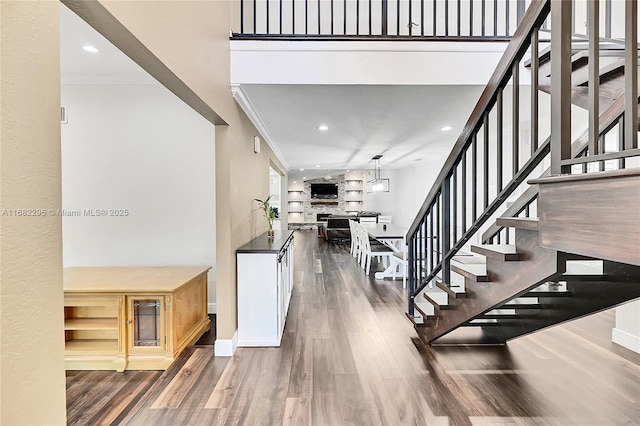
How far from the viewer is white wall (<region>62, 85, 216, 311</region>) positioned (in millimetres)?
3467

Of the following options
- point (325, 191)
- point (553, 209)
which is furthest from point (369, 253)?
point (325, 191)

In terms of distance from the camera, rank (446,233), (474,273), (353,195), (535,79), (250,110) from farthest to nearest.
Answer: (353,195)
(250,110)
(446,233)
(474,273)
(535,79)

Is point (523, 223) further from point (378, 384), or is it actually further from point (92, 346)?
point (92, 346)

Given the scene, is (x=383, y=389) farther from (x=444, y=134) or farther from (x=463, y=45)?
(x=444, y=134)

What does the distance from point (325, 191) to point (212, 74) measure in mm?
11604

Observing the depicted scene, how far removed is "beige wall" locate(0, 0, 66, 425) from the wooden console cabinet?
1745mm

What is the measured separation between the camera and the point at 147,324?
2.60 metres

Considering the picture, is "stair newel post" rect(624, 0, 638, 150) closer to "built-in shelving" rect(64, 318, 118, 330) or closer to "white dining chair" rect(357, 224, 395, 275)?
"built-in shelving" rect(64, 318, 118, 330)

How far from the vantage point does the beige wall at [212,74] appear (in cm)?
134

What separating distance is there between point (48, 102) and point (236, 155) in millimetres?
2064

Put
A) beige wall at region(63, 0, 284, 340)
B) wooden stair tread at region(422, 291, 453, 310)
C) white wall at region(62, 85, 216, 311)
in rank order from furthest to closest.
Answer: white wall at region(62, 85, 216, 311) < wooden stair tread at region(422, 291, 453, 310) < beige wall at region(63, 0, 284, 340)

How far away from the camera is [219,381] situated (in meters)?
2.33

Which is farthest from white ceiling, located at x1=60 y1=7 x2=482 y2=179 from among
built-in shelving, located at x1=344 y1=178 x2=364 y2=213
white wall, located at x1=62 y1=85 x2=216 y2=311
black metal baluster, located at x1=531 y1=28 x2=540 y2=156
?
built-in shelving, located at x1=344 y1=178 x2=364 y2=213

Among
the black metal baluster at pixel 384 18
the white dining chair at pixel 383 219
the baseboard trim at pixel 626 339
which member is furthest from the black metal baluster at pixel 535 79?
the white dining chair at pixel 383 219
